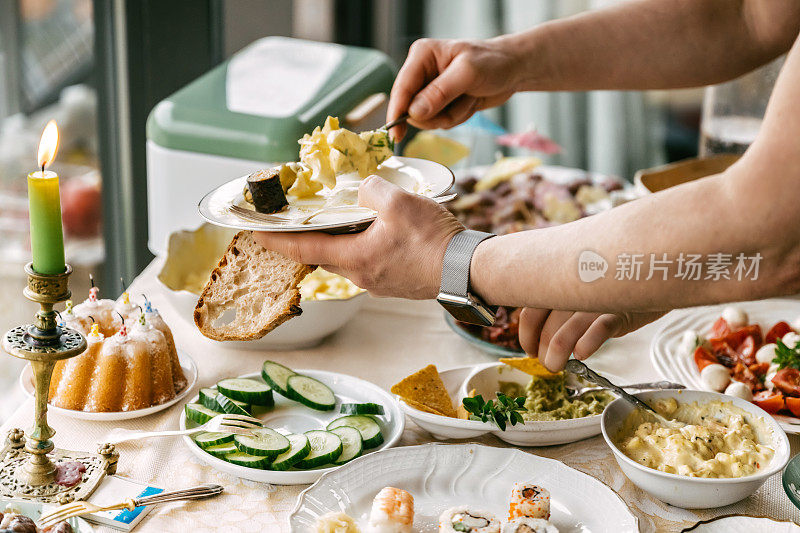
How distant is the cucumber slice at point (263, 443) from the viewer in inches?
58.5

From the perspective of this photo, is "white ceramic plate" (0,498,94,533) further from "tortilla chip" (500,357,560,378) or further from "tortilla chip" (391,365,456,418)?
"tortilla chip" (500,357,560,378)

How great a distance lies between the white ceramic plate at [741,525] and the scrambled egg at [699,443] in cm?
9

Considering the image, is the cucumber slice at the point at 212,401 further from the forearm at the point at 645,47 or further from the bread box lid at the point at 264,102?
the forearm at the point at 645,47

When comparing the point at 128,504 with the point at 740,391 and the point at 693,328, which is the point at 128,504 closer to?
the point at 740,391

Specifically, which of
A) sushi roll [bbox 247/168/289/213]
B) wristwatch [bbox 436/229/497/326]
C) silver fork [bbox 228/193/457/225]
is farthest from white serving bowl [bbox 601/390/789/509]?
sushi roll [bbox 247/168/289/213]

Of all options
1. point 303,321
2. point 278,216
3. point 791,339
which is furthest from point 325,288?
point 791,339

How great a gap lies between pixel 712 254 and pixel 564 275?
0.69 feet

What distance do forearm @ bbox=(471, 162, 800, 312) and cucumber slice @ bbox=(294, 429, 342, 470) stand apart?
0.39 metres

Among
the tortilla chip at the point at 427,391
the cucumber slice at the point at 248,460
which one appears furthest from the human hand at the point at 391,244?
the cucumber slice at the point at 248,460

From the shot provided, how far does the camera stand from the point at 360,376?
6.33ft

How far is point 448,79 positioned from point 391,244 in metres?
0.65

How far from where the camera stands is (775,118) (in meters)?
1.12

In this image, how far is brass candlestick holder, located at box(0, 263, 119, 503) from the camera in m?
1.36

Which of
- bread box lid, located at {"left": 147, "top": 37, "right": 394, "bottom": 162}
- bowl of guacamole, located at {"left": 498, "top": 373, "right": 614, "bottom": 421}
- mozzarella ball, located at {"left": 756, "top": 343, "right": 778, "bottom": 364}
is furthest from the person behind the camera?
bread box lid, located at {"left": 147, "top": 37, "right": 394, "bottom": 162}
